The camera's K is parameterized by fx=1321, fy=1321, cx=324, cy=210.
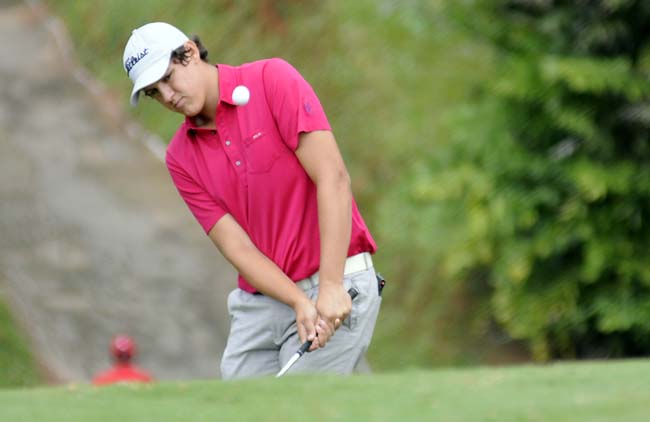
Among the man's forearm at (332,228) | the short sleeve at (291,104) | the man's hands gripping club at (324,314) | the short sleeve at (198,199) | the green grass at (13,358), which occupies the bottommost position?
the green grass at (13,358)

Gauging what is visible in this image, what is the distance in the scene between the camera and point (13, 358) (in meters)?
10.5

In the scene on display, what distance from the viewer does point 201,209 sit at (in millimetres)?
4969

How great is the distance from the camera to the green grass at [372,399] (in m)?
3.41

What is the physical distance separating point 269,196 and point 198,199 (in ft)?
1.10

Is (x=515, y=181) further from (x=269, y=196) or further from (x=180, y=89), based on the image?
(x=180, y=89)

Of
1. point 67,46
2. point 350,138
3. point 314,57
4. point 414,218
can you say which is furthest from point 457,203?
point 67,46

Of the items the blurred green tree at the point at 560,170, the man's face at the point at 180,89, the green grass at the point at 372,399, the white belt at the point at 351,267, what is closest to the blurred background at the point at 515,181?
the blurred green tree at the point at 560,170

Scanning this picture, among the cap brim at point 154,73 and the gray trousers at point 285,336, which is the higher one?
the cap brim at point 154,73

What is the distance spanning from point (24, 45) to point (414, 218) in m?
7.44

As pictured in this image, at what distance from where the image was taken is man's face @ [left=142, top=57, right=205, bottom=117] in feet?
15.4

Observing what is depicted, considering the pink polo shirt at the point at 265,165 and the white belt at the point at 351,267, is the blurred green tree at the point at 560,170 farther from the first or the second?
the pink polo shirt at the point at 265,165

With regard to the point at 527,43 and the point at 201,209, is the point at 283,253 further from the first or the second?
the point at 527,43

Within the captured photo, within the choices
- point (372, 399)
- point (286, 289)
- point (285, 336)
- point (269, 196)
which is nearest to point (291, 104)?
Result: point (269, 196)

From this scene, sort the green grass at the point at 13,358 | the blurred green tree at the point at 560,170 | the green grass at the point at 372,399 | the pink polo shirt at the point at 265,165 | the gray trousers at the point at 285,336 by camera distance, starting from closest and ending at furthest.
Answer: the green grass at the point at 372,399 < the pink polo shirt at the point at 265,165 < the gray trousers at the point at 285,336 < the blurred green tree at the point at 560,170 < the green grass at the point at 13,358
